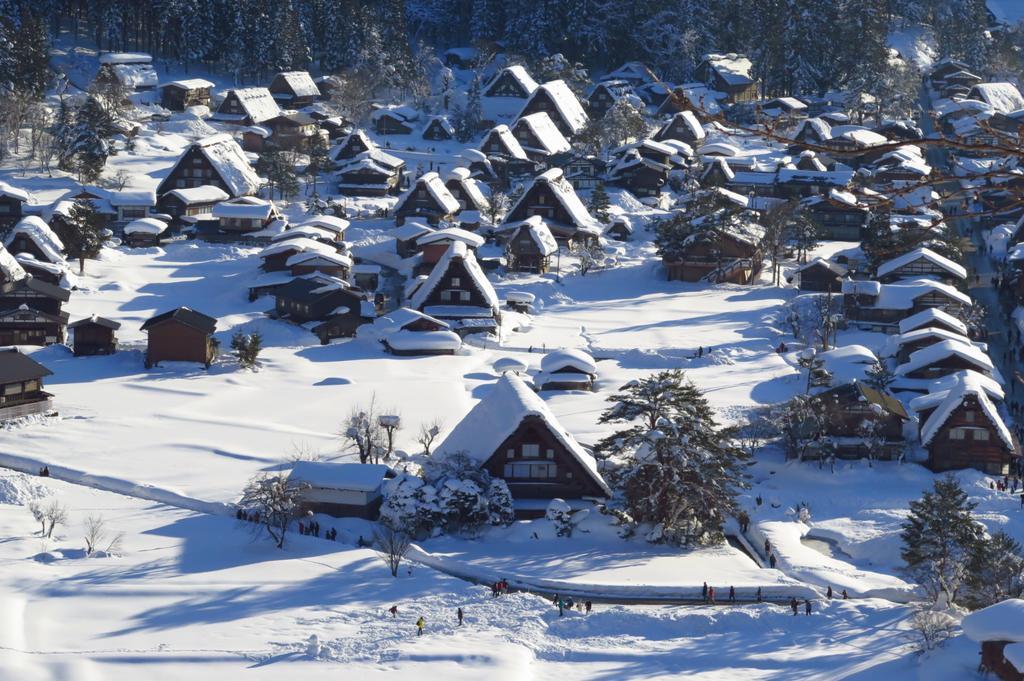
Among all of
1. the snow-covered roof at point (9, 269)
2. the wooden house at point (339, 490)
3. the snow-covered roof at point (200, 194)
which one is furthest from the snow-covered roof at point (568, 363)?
Result: the snow-covered roof at point (200, 194)

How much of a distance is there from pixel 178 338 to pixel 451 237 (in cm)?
1606

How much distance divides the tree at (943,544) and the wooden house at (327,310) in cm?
2366

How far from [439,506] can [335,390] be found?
1134 centimetres

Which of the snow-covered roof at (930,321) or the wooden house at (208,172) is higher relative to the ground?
the wooden house at (208,172)

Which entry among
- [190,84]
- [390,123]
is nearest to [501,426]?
[390,123]

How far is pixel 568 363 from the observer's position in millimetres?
38969

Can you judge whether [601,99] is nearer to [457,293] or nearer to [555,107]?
[555,107]

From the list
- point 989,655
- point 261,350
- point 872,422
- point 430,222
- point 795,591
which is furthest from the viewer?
point 430,222

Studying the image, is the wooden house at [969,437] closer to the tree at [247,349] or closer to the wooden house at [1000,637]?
the wooden house at [1000,637]

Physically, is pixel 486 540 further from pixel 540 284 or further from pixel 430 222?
pixel 430 222

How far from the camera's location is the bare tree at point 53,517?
2655 centimetres

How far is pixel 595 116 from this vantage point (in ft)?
276

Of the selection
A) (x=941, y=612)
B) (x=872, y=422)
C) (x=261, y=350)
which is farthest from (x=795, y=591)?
(x=261, y=350)

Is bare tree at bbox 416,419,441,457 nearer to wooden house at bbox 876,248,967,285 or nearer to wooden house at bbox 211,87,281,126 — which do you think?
wooden house at bbox 876,248,967,285
